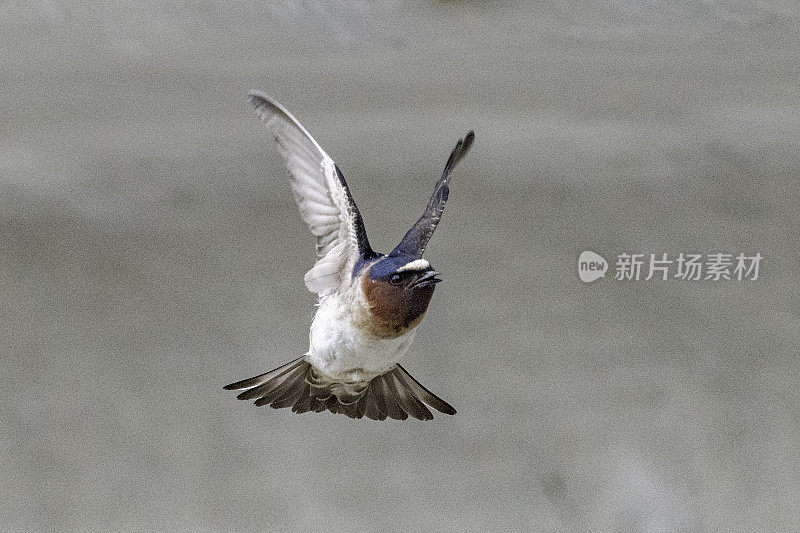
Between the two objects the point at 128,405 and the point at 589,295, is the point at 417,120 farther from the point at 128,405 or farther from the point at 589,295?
the point at 128,405

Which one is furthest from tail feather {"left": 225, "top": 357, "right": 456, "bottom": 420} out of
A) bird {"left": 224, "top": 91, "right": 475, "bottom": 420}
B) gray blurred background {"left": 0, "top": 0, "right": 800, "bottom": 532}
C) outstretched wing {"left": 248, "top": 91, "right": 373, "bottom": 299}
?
gray blurred background {"left": 0, "top": 0, "right": 800, "bottom": 532}

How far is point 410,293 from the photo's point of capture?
0.85 metres

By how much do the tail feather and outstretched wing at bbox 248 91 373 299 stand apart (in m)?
0.12

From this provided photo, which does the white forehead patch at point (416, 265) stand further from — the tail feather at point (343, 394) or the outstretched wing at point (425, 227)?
the tail feather at point (343, 394)

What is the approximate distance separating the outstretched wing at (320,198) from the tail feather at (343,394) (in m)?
0.12

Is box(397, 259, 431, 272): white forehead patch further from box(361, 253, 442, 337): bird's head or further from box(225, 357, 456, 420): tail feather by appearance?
box(225, 357, 456, 420): tail feather

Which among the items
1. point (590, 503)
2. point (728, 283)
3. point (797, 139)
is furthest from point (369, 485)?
point (797, 139)

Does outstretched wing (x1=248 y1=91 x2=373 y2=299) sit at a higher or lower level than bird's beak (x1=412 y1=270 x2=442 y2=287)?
higher

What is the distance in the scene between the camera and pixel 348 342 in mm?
906

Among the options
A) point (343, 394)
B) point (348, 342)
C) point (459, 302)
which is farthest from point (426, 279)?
point (459, 302)

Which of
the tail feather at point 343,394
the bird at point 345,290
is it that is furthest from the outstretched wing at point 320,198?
the tail feather at point 343,394

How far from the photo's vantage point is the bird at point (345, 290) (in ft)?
2.83

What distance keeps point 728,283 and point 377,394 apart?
1249mm

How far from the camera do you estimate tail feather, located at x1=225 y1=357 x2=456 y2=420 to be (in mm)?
1032
